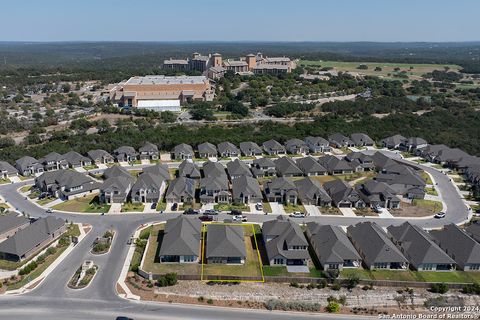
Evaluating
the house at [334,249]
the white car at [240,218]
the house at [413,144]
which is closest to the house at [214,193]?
the white car at [240,218]

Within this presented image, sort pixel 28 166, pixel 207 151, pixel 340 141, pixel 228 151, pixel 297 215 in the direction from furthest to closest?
pixel 340 141, pixel 228 151, pixel 207 151, pixel 28 166, pixel 297 215

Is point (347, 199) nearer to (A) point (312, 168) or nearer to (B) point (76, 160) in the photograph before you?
(A) point (312, 168)

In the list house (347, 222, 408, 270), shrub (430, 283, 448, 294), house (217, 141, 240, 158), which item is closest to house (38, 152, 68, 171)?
house (217, 141, 240, 158)

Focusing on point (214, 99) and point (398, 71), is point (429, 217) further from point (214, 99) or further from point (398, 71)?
point (398, 71)

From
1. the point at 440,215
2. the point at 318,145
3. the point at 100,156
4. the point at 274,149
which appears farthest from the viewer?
the point at 318,145

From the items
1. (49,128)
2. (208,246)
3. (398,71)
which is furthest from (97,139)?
(398,71)

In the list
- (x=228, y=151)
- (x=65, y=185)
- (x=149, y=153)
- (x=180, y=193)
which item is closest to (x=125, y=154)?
(x=149, y=153)
